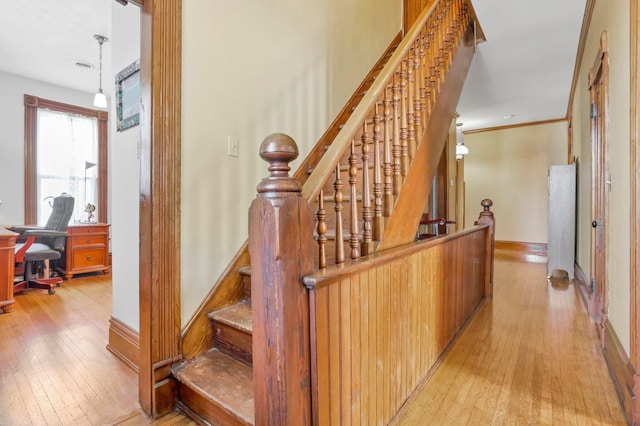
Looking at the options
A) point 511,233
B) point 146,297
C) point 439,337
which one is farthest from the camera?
point 511,233

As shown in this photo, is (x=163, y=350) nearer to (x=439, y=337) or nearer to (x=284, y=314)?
(x=284, y=314)

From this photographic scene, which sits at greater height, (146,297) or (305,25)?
(305,25)

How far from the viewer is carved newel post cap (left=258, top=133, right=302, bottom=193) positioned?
96 cm

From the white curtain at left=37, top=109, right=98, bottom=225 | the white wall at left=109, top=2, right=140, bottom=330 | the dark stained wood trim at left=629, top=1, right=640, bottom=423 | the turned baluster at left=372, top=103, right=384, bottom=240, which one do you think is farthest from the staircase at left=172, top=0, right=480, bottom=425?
the white curtain at left=37, top=109, right=98, bottom=225

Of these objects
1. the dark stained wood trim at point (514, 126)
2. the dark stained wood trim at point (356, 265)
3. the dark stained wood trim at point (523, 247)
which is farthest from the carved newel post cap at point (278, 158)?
the dark stained wood trim at point (514, 126)

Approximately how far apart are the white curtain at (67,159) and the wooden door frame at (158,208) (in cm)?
434

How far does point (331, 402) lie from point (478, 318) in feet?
7.44

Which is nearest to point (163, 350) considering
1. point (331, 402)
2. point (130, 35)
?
point (331, 402)

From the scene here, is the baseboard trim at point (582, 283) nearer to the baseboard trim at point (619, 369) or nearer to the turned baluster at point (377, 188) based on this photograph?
the baseboard trim at point (619, 369)

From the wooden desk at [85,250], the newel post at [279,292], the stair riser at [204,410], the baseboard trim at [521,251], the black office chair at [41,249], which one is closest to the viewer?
the newel post at [279,292]

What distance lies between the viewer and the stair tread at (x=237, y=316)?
64.6 inches

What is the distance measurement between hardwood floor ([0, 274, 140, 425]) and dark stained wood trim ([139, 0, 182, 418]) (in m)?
0.26

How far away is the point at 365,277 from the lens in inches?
50.1

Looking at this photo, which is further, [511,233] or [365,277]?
[511,233]
